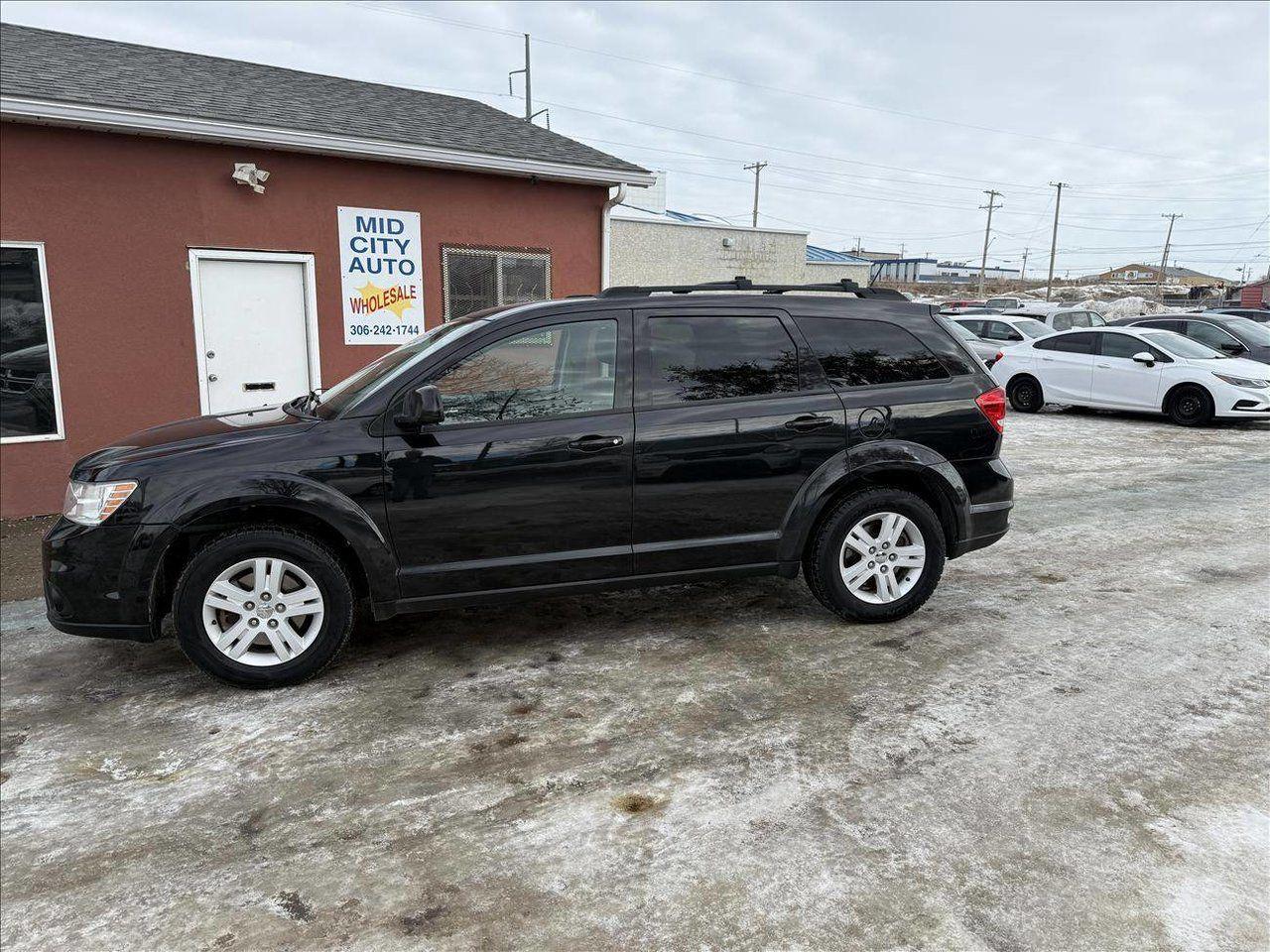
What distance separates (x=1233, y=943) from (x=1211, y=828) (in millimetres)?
597

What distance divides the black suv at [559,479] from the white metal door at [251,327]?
163 inches

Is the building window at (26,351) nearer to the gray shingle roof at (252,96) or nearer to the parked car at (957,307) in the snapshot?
the gray shingle roof at (252,96)

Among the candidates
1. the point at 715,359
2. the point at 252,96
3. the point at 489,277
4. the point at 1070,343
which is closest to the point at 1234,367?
the point at 1070,343

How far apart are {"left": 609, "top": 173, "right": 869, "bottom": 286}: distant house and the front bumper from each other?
20.3 metres

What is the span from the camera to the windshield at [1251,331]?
51.0 feet

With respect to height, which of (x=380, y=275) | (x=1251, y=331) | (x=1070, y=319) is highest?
(x=380, y=275)

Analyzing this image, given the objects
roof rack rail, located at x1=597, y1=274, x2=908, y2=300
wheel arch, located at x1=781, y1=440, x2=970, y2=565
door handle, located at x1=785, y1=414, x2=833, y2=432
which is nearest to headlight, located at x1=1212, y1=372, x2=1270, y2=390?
roof rack rail, located at x1=597, y1=274, x2=908, y2=300

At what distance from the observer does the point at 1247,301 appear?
4800 centimetres

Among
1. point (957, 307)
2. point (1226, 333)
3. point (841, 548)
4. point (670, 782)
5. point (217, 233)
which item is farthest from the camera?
point (957, 307)

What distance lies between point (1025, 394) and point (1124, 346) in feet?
6.09

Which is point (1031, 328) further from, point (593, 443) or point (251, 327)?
point (593, 443)

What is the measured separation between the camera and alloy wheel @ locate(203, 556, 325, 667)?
4.01 m

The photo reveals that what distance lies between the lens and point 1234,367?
12.8 metres

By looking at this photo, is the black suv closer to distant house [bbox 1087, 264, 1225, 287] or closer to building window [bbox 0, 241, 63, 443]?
building window [bbox 0, 241, 63, 443]
